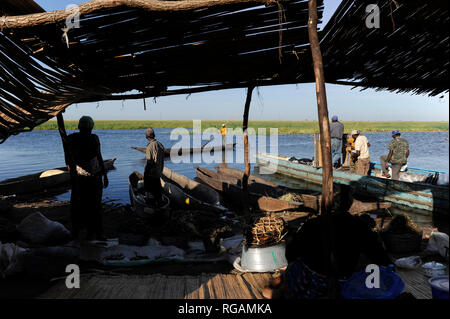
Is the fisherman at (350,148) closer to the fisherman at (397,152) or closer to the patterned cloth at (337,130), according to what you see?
the patterned cloth at (337,130)

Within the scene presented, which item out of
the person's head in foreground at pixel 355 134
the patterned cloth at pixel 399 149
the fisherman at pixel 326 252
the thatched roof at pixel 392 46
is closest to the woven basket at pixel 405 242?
the thatched roof at pixel 392 46

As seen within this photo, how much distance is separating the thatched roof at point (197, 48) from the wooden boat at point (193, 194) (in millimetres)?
3828

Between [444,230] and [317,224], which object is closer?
[317,224]

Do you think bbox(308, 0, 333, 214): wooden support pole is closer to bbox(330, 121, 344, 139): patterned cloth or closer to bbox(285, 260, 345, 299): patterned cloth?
bbox(285, 260, 345, 299): patterned cloth

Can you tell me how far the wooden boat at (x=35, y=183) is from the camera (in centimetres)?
1119

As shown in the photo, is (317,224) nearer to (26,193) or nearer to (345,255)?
(345,255)

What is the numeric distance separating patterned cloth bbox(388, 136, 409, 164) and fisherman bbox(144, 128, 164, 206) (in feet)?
23.6

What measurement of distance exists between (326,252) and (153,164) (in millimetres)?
5130

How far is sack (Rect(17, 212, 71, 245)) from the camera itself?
4957mm

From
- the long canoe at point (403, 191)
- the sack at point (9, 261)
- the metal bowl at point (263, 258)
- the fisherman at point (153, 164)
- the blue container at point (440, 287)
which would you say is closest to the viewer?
the blue container at point (440, 287)

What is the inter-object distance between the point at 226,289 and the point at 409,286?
2.13m

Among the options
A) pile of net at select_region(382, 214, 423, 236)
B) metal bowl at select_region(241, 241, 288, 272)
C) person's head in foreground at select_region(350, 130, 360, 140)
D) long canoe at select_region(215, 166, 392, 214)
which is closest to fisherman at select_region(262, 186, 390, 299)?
metal bowl at select_region(241, 241, 288, 272)
